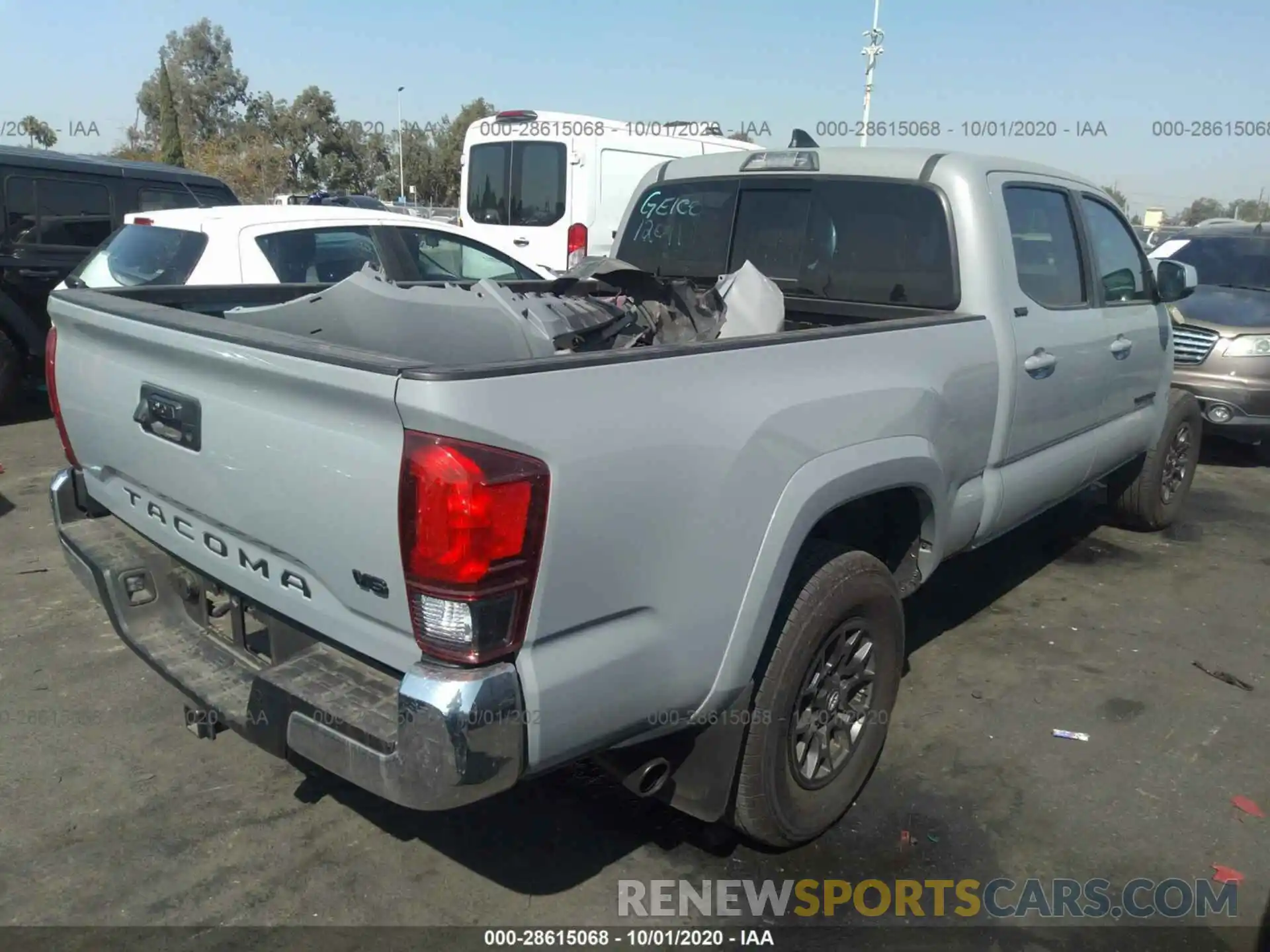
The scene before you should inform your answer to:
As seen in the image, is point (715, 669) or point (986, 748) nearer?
point (715, 669)

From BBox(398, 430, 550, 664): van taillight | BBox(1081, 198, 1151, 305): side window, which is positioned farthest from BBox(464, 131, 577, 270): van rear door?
BBox(398, 430, 550, 664): van taillight

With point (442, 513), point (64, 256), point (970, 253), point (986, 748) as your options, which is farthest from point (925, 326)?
point (64, 256)

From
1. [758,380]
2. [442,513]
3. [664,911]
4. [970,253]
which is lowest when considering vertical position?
[664,911]

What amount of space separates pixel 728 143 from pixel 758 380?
37.6 ft

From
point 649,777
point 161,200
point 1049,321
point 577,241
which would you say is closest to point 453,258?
point 161,200

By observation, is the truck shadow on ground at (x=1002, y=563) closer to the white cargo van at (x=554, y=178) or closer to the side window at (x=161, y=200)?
the white cargo van at (x=554, y=178)

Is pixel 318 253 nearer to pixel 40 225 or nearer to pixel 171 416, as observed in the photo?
pixel 40 225

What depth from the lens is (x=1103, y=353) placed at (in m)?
4.38

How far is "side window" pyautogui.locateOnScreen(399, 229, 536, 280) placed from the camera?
6762mm

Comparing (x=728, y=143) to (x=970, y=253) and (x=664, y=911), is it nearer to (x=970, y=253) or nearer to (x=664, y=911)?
(x=970, y=253)

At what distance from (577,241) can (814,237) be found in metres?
7.06

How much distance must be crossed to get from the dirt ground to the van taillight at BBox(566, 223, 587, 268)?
7.17 m

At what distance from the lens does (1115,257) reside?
15.4 ft

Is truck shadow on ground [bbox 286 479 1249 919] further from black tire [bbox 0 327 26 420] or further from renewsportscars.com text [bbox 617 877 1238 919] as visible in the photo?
black tire [bbox 0 327 26 420]
